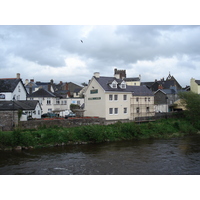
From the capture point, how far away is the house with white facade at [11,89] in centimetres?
4169

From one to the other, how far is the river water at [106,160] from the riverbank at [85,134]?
1.38 m

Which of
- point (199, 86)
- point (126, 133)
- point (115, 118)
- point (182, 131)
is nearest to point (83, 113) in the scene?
point (115, 118)

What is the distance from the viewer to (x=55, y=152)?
85.3 ft

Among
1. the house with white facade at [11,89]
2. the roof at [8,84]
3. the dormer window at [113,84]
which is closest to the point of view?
the dormer window at [113,84]

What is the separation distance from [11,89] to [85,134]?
18641 millimetres

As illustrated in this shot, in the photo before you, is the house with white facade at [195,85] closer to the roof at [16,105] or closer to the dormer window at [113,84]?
the dormer window at [113,84]

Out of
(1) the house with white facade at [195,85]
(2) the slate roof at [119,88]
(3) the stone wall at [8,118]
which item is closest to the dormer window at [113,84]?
(2) the slate roof at [119,88]

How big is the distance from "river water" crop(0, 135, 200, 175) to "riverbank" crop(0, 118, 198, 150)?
1377 millimetres

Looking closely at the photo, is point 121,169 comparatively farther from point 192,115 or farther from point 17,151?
point 192,115

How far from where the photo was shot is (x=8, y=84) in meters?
43.1

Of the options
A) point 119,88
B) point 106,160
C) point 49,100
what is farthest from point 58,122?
point 49,100

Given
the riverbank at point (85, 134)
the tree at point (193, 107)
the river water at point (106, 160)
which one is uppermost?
the tree at point (193, 107)

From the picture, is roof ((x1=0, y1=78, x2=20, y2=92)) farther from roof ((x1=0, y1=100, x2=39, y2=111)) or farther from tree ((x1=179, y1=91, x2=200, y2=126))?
tree ((x1=179, y1=91, x2=200, y2=126))

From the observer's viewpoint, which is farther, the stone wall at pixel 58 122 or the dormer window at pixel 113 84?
the dormer window at pixel 113 84
